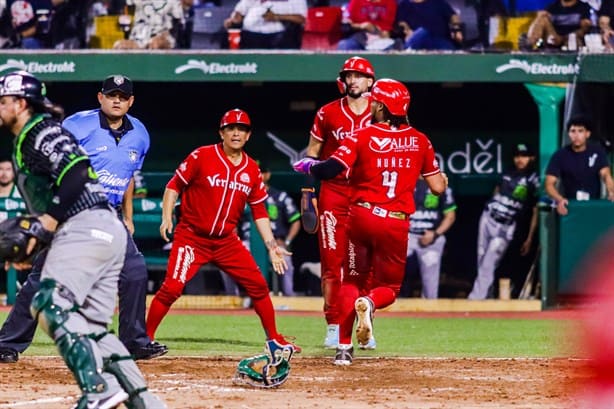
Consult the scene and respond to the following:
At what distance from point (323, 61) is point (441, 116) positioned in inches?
97.8

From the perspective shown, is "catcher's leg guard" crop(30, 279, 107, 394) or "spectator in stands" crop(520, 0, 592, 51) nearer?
"catcher's leg guard" crop(30, 279, 107, 394)

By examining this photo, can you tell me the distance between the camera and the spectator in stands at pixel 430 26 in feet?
45.0

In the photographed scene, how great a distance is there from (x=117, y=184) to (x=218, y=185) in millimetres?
1082

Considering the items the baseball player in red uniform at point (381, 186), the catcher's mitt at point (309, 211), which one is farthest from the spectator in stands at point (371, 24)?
the baseball player in red uniform at point (381, 186)

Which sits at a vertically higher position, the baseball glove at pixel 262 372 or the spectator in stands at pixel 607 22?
the spectator in stands at pixel 607 22

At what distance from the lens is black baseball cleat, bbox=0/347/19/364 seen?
766 cm

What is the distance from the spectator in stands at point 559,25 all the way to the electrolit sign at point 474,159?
1775 millimetres

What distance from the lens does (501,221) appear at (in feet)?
45.9

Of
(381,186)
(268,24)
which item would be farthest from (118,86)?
(268,24)

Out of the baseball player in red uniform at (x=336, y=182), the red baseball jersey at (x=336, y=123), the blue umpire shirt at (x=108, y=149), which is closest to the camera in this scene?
the blue umpire shirt at (x=108, y=149)

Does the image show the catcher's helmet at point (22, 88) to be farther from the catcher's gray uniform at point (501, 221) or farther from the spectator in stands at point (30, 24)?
the catcher's gray uniform at point (501, 221)

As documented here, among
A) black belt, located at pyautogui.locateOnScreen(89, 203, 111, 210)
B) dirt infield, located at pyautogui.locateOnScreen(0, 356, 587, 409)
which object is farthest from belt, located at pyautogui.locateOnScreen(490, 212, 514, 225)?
black belt, located at pyautogui.locateOnScreen(89, 203, 111, 210)

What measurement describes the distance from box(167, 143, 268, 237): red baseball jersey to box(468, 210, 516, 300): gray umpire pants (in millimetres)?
5710

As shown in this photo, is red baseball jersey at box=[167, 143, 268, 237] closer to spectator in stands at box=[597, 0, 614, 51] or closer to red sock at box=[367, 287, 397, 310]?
red sock at box=[367, 287, 397, 310]
